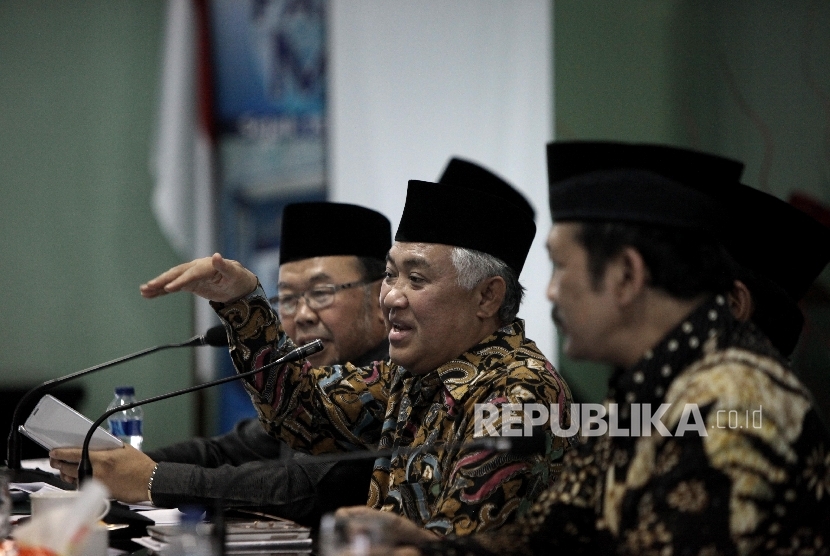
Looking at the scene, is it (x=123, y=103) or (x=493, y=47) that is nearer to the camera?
(x=493, y=47)

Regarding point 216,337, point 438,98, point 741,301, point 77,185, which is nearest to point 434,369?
point 216,337

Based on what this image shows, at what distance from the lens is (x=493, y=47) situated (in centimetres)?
502

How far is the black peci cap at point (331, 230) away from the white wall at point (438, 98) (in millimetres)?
1328

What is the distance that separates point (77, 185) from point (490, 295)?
13.3 ft

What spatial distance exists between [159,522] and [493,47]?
10.5ft

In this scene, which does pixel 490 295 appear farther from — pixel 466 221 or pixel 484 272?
pixel 466 221

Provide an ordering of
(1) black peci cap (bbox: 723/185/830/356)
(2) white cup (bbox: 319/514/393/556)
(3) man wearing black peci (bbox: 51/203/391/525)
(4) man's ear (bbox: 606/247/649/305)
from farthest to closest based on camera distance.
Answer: (3) man wearing black peci (bbox: 51/203/391/525) < (1) black peci cap (bbox: 723/185/830/356) < (4) man's ear (bbox: 606/247/649/305) < (2) white cup (bbox: 319/514/393/556)

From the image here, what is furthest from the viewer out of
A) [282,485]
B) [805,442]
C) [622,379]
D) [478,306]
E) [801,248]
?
[282,485]

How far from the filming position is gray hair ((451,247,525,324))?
8.41 ft

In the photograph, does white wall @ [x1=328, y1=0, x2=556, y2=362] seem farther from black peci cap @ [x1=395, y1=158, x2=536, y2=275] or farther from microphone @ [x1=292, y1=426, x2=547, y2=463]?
microphone @ [x1=292, y1=426, x2=547, y2=463]

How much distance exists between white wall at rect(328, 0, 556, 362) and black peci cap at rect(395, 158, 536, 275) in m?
2.05

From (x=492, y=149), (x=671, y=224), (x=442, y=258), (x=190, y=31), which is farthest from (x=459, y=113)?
(x=671, y=224)

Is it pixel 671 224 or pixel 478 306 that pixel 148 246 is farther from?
pixel 671 224

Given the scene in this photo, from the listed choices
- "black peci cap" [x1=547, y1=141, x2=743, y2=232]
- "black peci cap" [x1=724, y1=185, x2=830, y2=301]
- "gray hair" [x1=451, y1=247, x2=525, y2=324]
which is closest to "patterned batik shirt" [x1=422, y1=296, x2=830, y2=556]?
"black peci cap" [x1=547, y1=141, x2=743, y2=232]
